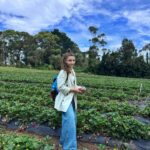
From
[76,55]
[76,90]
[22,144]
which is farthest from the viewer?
[76,55]

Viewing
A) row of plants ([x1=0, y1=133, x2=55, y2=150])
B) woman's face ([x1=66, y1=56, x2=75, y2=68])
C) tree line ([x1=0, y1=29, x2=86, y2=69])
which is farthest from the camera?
tree line ([x1=0, y1=29, x2=86, y2=69])

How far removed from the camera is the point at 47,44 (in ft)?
208

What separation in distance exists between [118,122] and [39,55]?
179 feet

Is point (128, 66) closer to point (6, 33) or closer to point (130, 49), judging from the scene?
point (130, 49)

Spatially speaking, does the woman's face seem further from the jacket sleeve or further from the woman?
the jacket sleeve

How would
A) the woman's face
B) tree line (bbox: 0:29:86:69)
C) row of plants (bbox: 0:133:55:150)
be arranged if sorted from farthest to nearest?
tree line (bbox: 0:29:86:69) → the woman's face → row of plants (bbox: 0:133:55:150)

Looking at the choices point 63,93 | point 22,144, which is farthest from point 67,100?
point 22,144


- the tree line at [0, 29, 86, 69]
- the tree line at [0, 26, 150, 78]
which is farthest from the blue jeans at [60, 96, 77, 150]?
the tree line at [0, 29, 86, 69]

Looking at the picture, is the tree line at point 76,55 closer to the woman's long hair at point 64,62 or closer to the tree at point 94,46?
the tree at point 94,46

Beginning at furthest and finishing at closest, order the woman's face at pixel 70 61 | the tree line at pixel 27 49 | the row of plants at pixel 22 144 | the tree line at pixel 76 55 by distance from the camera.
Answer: the tree line at pixel 27 49 → the tree line at pixel 76 55 → the woman's face at pixel 70 61 → the row of plants at pixel 22 144

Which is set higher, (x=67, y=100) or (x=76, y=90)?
(x=76, y=90)

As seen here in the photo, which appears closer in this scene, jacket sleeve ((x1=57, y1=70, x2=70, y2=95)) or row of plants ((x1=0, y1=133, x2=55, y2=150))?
row of plants ((x1=0, y1=133, x2=55, y2=150))

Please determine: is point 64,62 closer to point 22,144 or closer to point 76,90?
point 76,90

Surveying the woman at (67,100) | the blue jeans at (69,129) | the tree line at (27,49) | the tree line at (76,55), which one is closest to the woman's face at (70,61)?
the woman at (67,100)
